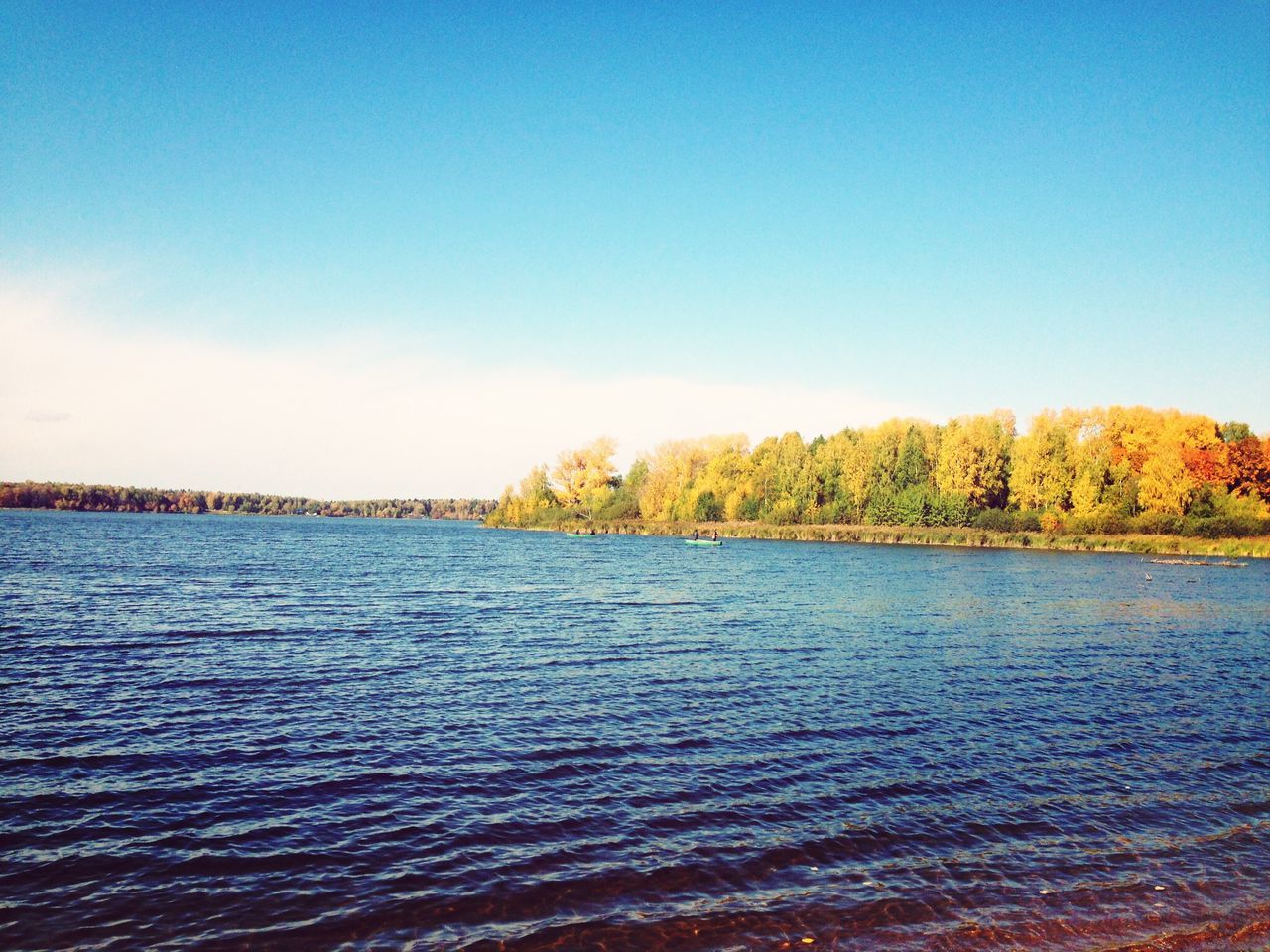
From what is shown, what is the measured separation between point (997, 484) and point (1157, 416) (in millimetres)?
25859

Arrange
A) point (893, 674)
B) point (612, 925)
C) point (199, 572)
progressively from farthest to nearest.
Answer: point (199, 572) → point (893, 674) → point (612, 925)

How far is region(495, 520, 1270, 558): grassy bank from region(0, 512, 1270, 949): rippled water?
76.5 meters

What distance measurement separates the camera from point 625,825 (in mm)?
12828

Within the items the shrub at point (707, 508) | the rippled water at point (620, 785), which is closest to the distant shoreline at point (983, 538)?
the shrub at point (707, 508)

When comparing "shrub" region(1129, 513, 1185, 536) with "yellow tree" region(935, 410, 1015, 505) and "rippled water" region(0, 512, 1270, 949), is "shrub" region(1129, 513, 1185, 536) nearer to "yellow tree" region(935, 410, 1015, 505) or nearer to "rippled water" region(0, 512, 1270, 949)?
"yellow tree" region(935, 410, 1015, 505)

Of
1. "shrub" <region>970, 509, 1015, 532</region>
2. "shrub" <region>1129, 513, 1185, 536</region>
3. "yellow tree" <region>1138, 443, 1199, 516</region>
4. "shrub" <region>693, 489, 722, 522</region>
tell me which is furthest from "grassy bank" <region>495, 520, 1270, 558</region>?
"yellow tree" <region>1138, 443, 1199, 516</region>

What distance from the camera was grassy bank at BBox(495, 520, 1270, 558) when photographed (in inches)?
3743

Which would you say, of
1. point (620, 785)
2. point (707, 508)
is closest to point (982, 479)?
point (707, 508)

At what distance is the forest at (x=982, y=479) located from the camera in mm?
105562

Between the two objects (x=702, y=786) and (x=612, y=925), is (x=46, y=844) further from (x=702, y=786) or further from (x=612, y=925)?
(x=702, y=786)

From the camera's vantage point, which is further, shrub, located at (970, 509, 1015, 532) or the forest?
shrub, located at (970, 509, 1015, 532)

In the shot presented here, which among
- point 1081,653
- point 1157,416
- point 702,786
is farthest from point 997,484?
point 702,786

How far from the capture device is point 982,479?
123062mm

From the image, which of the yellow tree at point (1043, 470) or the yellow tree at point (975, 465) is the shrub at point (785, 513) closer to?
the yellow tree at point (975, 465)
